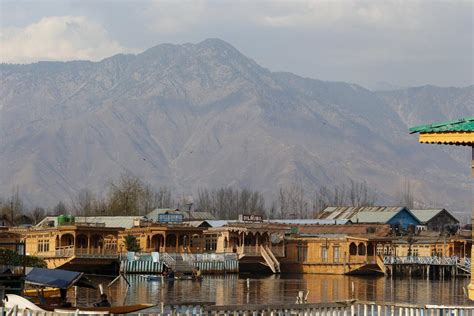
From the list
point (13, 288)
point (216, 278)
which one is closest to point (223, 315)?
point (13, 288)

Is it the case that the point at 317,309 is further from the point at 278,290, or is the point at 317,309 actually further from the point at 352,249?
the point at 352,249

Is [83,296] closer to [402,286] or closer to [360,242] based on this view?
[402,286]

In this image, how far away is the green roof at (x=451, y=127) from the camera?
2598cm

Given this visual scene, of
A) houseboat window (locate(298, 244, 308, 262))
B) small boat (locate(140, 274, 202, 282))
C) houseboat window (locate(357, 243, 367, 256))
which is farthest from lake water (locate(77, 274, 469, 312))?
houseboat window (locate(298, 244, 308, 262))

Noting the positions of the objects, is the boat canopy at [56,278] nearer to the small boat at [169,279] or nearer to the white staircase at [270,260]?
the small boat at [169,279]

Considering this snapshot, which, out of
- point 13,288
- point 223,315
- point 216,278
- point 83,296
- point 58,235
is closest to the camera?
point 223,315

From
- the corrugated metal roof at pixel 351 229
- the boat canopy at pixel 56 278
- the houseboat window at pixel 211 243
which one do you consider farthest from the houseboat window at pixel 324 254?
the boat canopy at pixel 56 278

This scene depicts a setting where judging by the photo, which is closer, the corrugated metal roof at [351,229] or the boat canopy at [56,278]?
the boat canopy at [56,278]

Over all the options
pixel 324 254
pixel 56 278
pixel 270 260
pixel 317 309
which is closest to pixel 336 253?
A: pixel 324 254

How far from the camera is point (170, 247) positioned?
103938 mm

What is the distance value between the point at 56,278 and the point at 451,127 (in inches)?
712

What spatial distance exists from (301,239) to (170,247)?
12.5 m

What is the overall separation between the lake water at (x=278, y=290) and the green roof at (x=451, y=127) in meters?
30.0

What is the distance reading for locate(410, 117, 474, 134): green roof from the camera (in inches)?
1023
